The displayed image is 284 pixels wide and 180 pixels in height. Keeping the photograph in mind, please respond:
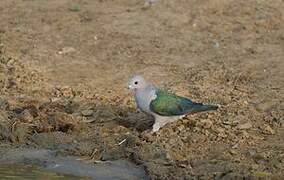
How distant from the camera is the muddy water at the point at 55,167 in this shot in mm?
7821

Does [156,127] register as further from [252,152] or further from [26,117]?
[26,117]

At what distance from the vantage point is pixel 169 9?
12188 millimetres

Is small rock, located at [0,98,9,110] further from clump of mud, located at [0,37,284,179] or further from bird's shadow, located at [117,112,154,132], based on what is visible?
bird's shadow, located at [117,112,154,132]

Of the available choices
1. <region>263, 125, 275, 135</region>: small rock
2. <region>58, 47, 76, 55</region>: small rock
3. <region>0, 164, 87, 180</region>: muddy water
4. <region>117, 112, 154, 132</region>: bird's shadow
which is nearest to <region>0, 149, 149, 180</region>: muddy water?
<region>0, 164, 87, 180</region>: muddy water

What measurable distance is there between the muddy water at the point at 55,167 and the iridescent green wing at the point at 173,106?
0.67m

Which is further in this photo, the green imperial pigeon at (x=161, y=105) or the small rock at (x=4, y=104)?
the small rock at (x=4, y=104)

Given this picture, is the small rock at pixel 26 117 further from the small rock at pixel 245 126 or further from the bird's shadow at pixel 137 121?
the small rock at pixel 245 126

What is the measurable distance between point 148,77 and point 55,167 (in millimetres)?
2451

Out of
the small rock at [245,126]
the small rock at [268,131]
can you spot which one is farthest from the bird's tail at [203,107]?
the small rock at [268,131]

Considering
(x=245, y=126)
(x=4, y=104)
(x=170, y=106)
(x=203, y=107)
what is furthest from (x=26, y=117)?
(x=245, y=126)

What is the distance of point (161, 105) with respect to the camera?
27.6 feet

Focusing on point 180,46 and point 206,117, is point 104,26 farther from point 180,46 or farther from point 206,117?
point 206,117

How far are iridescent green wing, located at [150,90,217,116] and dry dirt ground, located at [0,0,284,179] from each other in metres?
0.22

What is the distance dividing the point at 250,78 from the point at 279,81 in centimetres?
35
